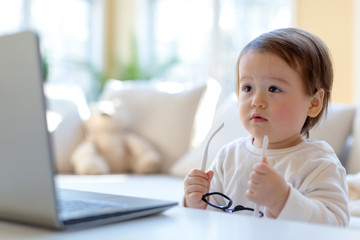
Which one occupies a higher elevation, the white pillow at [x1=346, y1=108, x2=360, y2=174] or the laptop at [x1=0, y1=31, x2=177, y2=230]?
the laptop at [x1=0, y1=31, x2=177, y2=230]

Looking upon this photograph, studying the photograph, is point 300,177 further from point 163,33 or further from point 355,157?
point 163,33

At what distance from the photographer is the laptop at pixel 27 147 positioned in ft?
1.71

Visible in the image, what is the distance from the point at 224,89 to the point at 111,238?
386cm

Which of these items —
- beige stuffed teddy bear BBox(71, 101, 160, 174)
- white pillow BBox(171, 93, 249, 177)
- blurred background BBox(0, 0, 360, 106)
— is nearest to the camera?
white pillow BBox(171, 93, 249, 177)

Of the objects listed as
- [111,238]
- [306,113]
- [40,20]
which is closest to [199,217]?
[111,238]

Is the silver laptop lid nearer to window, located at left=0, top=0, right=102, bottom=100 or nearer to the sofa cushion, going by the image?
the sofa cushion

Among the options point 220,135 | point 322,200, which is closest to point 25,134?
point 322,200

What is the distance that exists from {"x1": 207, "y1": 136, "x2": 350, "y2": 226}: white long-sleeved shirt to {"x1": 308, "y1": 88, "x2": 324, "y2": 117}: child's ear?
8 cm

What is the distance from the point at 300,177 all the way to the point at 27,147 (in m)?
0.55

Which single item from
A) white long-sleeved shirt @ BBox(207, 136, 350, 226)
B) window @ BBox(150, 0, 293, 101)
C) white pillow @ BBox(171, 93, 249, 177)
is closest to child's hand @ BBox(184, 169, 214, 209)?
white long-sleeved shirt @ BBox(207, 136, 350, 226)

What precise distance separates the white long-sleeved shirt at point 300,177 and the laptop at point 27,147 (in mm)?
358

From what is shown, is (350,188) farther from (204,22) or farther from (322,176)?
(204,22)

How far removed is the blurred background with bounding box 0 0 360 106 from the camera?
12.3 ft

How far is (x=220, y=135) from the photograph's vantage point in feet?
5.41
